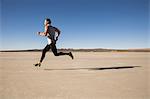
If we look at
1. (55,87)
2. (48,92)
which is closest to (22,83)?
(55,87)

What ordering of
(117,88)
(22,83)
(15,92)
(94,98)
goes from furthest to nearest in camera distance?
(22,83)
(117,88)
(15,92)
(94,98)

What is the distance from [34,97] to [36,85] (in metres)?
1.75

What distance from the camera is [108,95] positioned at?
21.5ft

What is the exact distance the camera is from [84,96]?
6410 mm

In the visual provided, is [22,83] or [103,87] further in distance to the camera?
[22,83]

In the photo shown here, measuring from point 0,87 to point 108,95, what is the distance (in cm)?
279

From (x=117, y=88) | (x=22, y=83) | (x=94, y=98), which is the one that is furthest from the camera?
(x=22, y=83)

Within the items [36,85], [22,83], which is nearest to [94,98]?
[36,85]

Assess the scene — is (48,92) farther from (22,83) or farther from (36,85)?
(22,83)

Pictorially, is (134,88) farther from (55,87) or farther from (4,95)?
(4,95)

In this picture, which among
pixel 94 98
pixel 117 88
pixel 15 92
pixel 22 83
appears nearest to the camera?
pixel 94 98

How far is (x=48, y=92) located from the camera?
6.92m

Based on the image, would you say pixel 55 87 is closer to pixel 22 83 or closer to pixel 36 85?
pixel 36 85

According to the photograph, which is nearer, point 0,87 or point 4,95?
point 4,95
